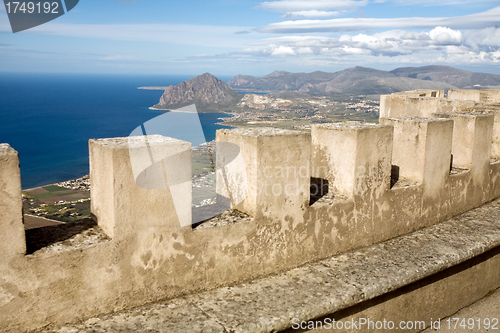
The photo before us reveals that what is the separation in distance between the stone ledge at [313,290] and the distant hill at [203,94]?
60.5 m

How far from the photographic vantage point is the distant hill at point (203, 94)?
216 ft

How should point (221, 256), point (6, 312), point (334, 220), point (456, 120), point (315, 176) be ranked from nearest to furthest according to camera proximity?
point (6, 312), point (221, 256), point (334, 220), point (315, 176), point (456, 120)

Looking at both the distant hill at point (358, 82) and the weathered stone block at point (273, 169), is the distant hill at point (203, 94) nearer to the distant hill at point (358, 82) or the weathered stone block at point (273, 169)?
the weathered stone block at point (273, 169)

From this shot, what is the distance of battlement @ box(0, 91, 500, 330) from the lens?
216cm

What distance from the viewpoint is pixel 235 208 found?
3.05 m

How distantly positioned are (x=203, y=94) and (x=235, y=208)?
219 ft

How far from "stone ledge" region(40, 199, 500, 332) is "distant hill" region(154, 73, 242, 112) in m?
60.5

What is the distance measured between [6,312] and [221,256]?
4.09 feet

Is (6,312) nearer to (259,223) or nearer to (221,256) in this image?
(221,256)

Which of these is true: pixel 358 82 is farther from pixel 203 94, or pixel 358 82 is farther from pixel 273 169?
pixel 273 169

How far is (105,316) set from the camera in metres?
2.35

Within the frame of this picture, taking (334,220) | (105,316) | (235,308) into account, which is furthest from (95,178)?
(334,220)

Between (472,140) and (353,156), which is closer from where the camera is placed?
(353,156)

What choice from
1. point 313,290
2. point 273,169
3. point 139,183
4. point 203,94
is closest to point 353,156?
point 273,169
